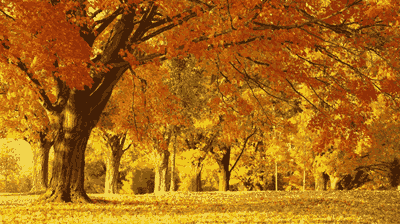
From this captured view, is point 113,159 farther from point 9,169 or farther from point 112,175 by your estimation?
point 9,169

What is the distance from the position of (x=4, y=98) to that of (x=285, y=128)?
44.0ft

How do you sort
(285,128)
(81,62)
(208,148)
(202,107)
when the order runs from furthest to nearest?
(208,148)
(202,107)
(285,128)
(81,62)

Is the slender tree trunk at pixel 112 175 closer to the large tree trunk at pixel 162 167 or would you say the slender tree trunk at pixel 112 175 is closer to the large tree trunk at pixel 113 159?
the large tree trunk at pixel 113 159

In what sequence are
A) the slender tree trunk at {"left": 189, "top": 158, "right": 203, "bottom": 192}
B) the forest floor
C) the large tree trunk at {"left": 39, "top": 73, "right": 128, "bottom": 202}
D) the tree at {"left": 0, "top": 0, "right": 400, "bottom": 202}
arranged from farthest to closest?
the slender tree trunk at {"left": 189, "top": 158, "right": 203, "bottom": 192} < the large tree trunk at {"left": 39, "top": 73, "right": 128, "bottom": 202} < the tree at {"left": 0, "top": 0, "right": 400, "bottom": 202} < the forest floor

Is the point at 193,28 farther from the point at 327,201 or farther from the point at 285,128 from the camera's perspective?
the point at 285,128

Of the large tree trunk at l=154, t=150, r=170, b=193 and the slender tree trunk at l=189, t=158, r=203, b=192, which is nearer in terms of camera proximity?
the large tree trunk at l=154, t=150, r=170, b=193

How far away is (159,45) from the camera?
1176 cm

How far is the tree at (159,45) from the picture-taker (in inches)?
385

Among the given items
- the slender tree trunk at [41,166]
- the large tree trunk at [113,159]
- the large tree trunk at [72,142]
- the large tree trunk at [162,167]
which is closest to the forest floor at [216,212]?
the large tree trunk at [72,142]

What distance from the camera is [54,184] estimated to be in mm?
12117

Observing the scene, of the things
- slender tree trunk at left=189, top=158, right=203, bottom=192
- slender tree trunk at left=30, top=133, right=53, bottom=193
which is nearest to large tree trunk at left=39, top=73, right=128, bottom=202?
slender tree trunk at left=30, top=133, right=53, bottom=193

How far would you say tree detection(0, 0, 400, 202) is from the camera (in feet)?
32.1

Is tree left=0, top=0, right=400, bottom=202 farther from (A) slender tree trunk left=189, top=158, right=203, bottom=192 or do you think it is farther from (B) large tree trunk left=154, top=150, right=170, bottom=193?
(A) slender tree trunk left=189, top=158, right=203, bottom=192

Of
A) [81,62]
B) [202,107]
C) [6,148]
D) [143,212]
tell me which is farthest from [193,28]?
[6,148]
